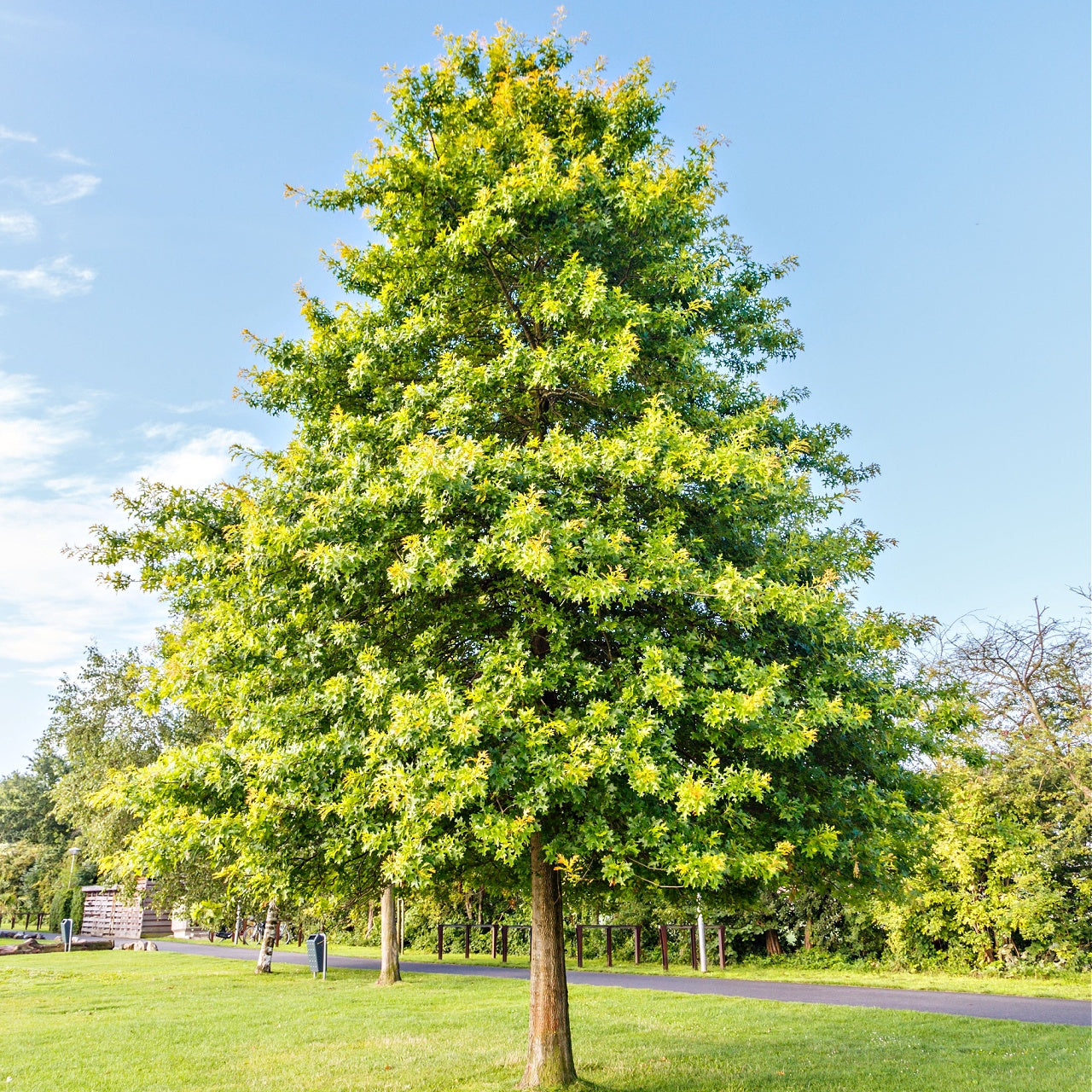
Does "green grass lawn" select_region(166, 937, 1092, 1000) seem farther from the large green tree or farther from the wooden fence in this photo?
the large green tree

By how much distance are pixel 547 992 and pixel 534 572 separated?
4.84 m

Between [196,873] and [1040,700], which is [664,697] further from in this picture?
[196,873]

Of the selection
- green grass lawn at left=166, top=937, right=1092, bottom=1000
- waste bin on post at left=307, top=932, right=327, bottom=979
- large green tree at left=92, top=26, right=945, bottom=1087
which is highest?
large green tree at left=92, top=26, right=945, bottom=1087

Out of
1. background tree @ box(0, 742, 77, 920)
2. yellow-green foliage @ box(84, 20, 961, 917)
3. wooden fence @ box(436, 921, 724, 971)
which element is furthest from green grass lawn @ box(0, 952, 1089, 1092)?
background tree @ box(0, 742, 77, 920)

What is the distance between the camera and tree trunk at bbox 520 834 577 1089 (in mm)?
8391

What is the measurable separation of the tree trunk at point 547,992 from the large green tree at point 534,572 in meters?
0.03

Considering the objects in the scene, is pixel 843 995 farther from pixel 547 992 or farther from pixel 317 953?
pixel 317 953

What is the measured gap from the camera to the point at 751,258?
10383mm

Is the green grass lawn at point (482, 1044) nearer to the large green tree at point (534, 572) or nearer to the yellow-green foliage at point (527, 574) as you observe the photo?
the large green tree at point (534, 572)

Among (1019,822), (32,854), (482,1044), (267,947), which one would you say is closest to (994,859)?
(1019,822)

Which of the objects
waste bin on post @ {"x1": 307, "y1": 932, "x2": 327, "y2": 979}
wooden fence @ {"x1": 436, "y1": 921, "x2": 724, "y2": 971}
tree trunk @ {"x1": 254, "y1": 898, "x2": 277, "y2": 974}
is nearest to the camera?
waste bin on post @ {"x1": 307, "y1": 932, "x2": 327, "y2": 979}

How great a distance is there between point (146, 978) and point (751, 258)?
67.9 ft

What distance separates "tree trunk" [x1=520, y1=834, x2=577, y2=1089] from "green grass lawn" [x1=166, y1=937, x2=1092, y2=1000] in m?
10.6

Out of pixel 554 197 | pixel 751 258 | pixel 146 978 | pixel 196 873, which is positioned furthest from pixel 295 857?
pixel 146 978
